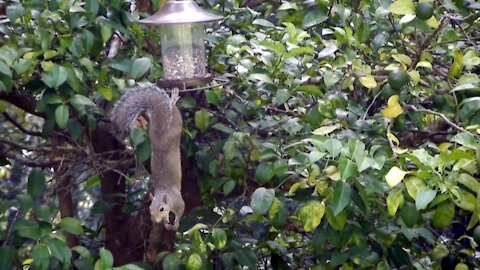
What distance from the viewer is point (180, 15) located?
157cm

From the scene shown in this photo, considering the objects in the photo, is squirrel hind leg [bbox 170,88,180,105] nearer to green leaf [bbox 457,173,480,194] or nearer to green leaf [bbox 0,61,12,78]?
green leaf [bbox 0,61,12,78]

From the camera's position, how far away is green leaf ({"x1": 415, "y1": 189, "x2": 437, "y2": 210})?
136 centimetres

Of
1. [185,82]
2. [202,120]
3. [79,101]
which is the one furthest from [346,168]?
[79,101]

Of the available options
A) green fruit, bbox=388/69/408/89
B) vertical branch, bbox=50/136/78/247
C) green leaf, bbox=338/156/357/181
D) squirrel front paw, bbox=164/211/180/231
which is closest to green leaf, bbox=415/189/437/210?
green leaf, bbox=338/156/357/181

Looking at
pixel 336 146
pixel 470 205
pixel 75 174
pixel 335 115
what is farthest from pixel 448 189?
pixel 75 174

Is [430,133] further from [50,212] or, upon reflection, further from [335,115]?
[50,212]

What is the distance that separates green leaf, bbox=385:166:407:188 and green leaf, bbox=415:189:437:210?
43 mm

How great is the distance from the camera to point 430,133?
1.87 metres

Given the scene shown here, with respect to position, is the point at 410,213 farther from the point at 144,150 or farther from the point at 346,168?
the point at 144,150

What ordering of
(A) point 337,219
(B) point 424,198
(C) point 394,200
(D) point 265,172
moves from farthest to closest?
(D) point 265,172
(A) point 337,219
(C) point 394,200
(B) point 424,198

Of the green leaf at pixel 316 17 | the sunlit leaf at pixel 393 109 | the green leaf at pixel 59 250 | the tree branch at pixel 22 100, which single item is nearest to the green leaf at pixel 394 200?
the sunlit leaf at pixel 393 109

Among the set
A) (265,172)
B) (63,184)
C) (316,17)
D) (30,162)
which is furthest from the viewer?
(63,184)

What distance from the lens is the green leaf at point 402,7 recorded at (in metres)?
1.66

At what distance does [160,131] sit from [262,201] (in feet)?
0.81
